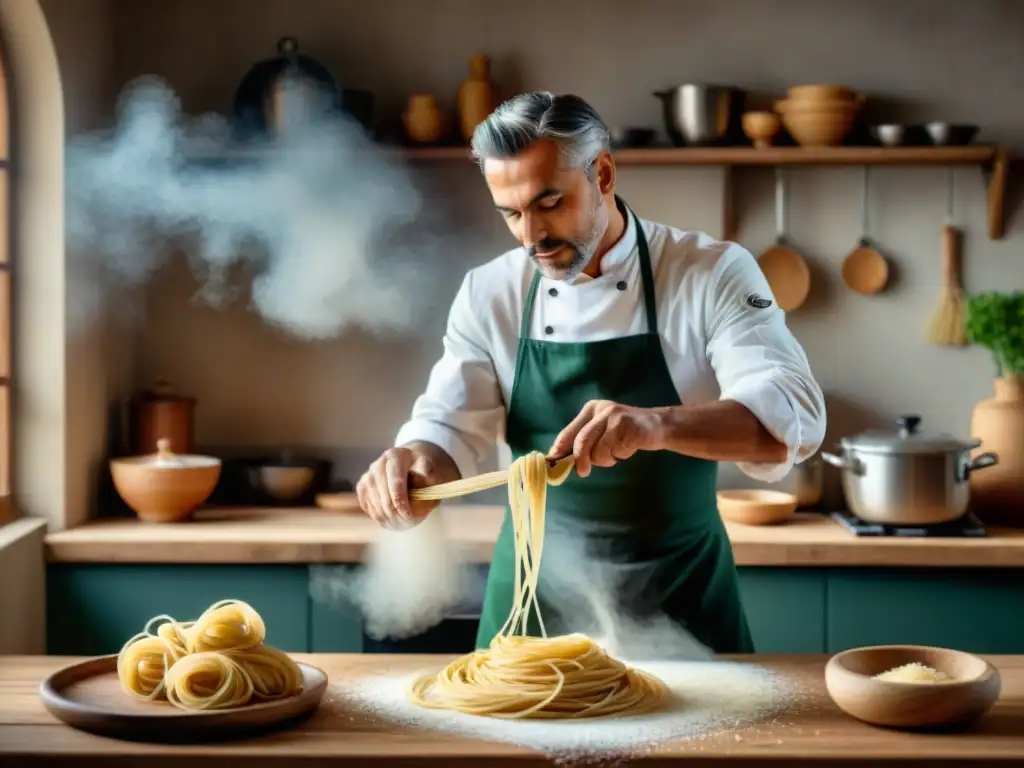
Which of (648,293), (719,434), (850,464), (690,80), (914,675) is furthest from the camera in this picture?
(690,80)

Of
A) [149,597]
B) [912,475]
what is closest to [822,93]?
[912,475]

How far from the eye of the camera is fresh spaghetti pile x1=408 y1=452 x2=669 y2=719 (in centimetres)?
212

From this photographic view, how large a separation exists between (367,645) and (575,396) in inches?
53.0

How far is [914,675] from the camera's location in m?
2.06

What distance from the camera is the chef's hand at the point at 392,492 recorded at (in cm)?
247

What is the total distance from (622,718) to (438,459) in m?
0.87

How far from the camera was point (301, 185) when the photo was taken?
4.48m

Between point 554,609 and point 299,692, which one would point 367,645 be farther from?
point 299,692

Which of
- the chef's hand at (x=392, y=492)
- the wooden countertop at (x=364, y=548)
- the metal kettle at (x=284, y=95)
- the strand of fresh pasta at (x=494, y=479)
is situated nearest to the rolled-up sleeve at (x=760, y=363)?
the strand of fresh pasta at (x=494, y=479)

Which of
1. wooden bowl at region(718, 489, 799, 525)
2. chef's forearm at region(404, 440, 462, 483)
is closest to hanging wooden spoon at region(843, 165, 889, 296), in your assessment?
wooden bowl at region(718, 489, 799, 525)

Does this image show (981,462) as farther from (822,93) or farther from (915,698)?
(915,698)

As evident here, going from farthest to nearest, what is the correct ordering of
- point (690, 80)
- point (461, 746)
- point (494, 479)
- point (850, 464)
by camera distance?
point (690, 80)
point (850, 464)
point (494, 479)
point (461, 746)

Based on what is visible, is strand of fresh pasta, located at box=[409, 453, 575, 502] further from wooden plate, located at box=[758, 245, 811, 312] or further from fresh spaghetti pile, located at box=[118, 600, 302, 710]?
wooden plate, located at box=[758, 245, 811, 312]

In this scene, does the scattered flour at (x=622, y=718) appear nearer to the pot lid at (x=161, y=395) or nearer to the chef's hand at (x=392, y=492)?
the chef's hand at (x=392, y=492)
